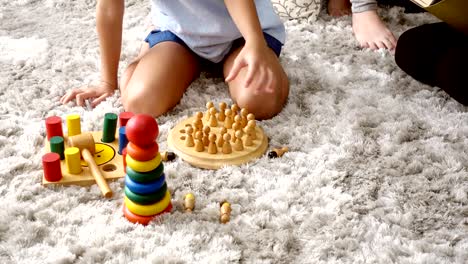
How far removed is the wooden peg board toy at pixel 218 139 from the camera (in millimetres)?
989

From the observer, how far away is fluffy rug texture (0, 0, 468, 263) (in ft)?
2.65

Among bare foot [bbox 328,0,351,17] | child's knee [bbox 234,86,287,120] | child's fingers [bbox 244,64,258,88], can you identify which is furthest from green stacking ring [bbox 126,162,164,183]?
bare foot [bbox 328,0,351,17]

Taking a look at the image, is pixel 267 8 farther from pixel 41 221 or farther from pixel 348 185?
pixel 41 221

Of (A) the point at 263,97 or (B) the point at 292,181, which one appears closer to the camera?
(B) the point at 292,181

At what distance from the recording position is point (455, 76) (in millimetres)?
1153

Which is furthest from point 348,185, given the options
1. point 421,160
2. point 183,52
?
point 183,52

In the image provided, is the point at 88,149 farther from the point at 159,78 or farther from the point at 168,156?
the point at 159,78

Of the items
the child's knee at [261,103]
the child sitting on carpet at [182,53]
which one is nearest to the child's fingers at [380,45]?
the child sitting on carpet at [182,53]

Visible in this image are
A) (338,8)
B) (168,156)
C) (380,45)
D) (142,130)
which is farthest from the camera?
(338,8)

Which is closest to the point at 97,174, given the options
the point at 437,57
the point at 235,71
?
the point at 235,71

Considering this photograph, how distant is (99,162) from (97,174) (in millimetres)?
54

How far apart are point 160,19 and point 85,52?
9.0 inches

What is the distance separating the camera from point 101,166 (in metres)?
0.96

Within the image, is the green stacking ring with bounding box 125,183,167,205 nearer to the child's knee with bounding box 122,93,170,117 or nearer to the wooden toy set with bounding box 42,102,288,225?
the wooden toy set with bounding box 42,102,288,225
